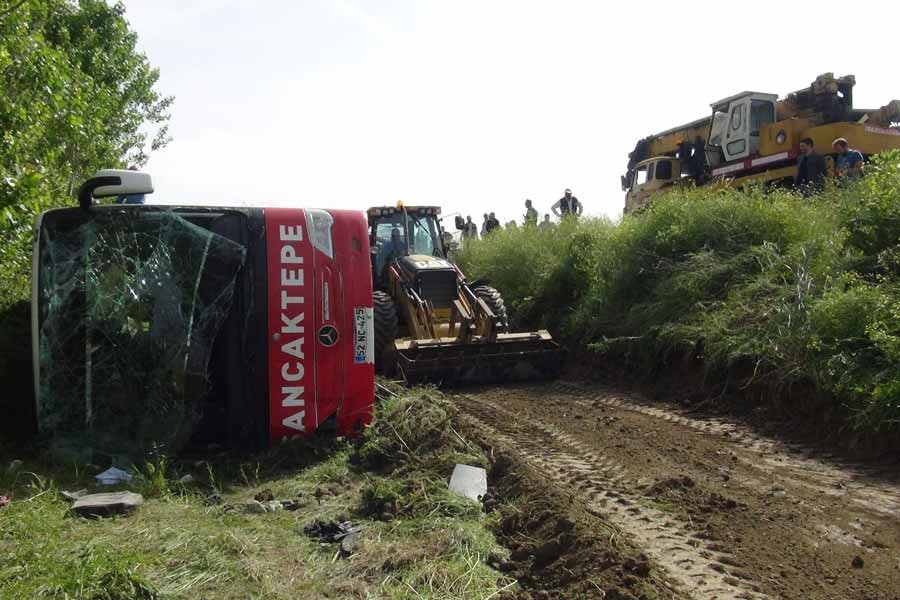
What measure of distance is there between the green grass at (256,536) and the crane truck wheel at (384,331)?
3.98 metres

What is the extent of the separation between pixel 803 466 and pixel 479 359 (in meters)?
4.63

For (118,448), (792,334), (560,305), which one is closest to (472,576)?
(118,448)

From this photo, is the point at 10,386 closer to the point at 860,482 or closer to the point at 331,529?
the point at 331,529

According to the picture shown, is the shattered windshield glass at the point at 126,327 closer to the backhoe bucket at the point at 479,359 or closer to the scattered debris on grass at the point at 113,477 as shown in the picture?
the scattered debris on grass at the point at 113,477

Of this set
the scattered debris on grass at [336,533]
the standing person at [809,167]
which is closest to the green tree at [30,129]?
the scattered debris on grass at [336,533]

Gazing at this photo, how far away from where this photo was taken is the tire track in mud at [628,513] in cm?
353

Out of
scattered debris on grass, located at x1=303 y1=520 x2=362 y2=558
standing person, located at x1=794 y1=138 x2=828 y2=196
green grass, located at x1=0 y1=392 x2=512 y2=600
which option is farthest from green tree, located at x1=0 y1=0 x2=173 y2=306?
standing person, located at x1=794 y1=138 x2=828 y2=196

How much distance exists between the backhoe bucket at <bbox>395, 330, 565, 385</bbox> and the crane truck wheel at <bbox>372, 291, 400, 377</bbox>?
0.35 m

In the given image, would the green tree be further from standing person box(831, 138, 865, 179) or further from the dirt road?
standing person box(831, 138, 865, 179)

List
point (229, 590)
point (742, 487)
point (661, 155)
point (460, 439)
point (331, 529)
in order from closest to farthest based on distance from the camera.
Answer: point (229, 590)
point (331, 529)
point (742, 487)
point (460, 439)
point (661, 155)

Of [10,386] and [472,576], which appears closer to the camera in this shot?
[472,576]

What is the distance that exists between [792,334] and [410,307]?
16.2 ft

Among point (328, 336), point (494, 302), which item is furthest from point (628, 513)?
point (494, 302)

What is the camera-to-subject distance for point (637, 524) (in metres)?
4.31
